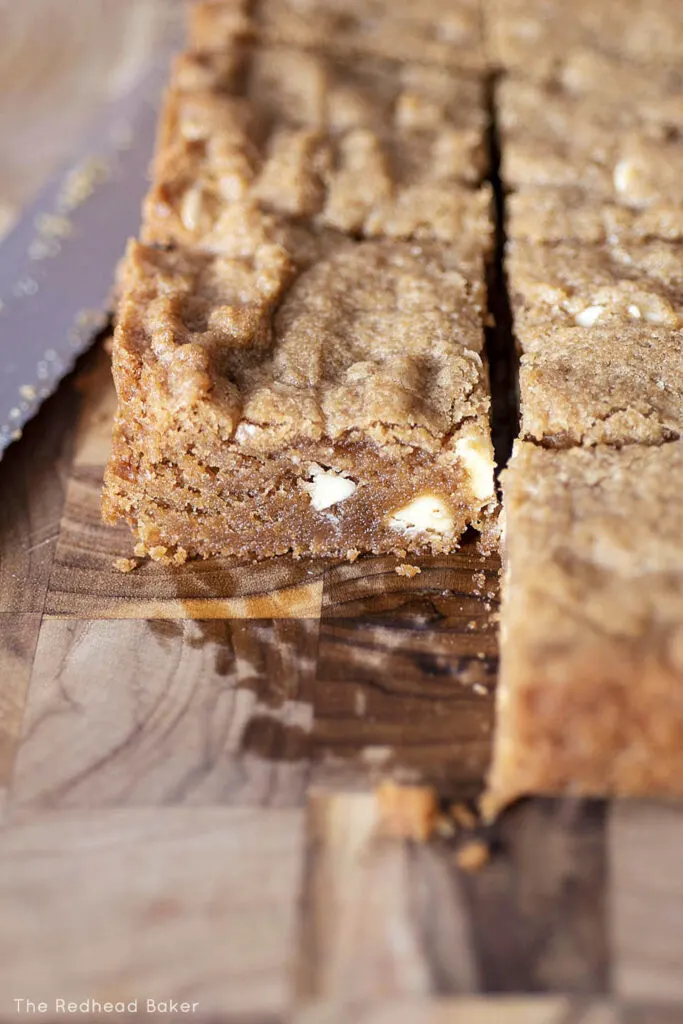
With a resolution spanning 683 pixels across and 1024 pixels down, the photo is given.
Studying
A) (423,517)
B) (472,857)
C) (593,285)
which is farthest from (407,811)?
(593,285)

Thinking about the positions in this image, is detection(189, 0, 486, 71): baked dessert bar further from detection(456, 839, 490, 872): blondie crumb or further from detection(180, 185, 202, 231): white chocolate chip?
detection(456, 839, 490, 872): blondie crumb

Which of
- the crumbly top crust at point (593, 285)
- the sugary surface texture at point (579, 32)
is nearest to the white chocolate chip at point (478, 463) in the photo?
the crumbly top crust at point (593, 285)

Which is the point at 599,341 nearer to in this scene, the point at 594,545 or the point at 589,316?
the point at 589,316

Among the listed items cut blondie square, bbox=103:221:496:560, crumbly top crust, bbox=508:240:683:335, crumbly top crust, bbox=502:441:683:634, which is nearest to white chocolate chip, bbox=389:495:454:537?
cut blondie square, bbox=103:221:496:560

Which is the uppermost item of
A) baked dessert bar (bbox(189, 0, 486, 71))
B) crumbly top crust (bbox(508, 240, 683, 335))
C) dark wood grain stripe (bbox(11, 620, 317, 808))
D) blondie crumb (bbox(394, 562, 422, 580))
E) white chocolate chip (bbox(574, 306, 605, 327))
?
baked dessert bar (bbox(189, 0, 486, 71))

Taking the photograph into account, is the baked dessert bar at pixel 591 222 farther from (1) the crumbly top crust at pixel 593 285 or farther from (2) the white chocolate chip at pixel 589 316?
(2) the white chocolate chip at pixel 589 316

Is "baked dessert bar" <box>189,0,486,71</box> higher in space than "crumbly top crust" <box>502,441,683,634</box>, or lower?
higher

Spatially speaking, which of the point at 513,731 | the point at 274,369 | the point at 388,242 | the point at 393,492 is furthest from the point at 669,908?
the point at 388,242
